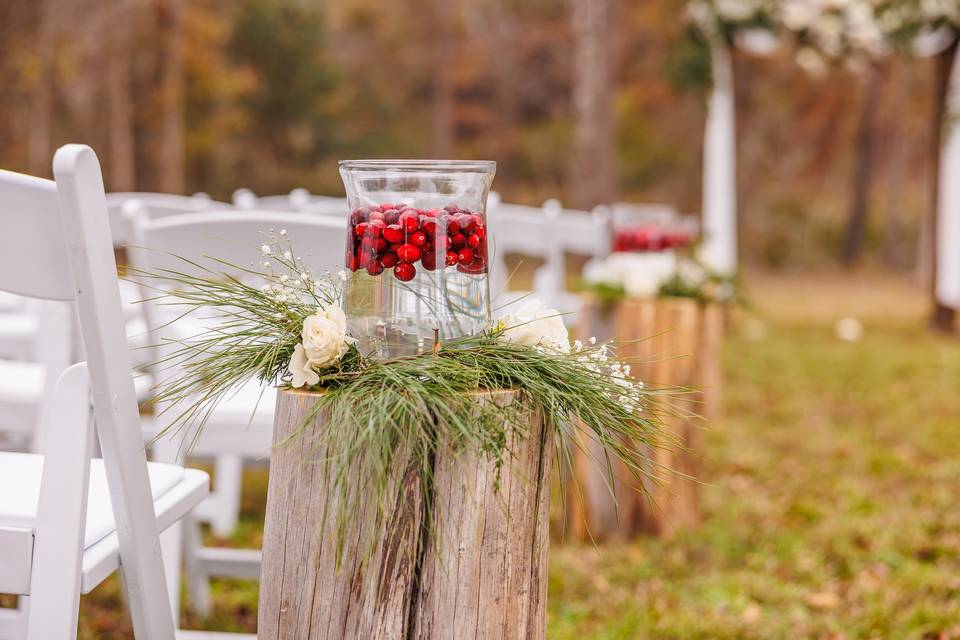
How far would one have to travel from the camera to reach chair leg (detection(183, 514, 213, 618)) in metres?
2.60

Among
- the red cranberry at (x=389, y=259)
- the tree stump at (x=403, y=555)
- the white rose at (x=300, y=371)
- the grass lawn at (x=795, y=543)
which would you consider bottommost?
the grass lawn at (x=795, y=543)

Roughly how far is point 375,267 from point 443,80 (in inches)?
733

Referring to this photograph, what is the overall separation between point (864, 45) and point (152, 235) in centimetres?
858

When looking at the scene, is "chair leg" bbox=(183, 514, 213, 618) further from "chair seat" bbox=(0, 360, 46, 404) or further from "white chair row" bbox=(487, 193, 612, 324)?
"white chair row" bbox=(487, 193, 612, 324)

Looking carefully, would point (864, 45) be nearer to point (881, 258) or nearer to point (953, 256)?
point (953, 256)

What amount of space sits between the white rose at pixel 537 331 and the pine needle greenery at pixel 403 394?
1 centimetres

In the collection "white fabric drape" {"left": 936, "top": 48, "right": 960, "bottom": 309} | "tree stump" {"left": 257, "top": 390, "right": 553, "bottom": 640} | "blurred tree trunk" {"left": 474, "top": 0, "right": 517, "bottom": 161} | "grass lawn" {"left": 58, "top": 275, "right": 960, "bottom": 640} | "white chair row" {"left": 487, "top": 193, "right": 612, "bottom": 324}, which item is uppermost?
"blurred tree trunk" {"left": 474, "top": 0, "right": 517, "bottom": 161}

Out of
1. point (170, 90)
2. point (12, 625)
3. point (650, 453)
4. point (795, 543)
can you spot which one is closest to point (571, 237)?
point (650, 453)

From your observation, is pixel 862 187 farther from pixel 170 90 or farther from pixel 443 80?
pixel 170 90

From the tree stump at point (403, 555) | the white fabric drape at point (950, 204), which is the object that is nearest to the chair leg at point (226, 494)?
the tree stump at point (403, 555)

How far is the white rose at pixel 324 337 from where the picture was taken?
57.0 inches

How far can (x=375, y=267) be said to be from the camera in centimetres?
150

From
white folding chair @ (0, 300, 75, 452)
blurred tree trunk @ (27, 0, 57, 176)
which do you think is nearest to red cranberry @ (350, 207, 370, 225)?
white folding chair @ (0, 300, 75, 452)

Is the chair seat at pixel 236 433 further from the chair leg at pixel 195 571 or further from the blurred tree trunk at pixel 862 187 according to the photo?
the blurred tree trunk at pixel 862 187
